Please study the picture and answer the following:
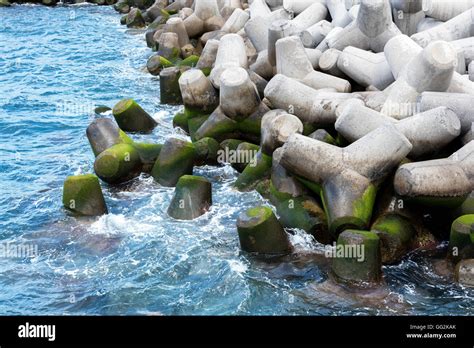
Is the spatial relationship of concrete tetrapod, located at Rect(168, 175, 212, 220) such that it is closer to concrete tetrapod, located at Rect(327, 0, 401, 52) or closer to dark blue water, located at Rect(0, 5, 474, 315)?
dark blue water, located at Rect(0, 5, 474, 315)

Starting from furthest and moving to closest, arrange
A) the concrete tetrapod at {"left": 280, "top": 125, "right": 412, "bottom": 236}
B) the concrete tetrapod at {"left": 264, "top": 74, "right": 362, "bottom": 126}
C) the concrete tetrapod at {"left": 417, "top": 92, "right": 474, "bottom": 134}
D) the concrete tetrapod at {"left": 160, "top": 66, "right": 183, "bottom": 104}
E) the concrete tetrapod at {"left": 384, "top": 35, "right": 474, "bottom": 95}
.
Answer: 1. the concrete tetrapod at {"left": 160, "top": 66, "right": 183, "bottom": 104}
2. the concrete tetrapod at {"left": 264, "top": 74, "right": 362, "bottom": 126}
3. the concrete tetrapod at {"left": 384, "top": 35, "right": 474, "bottom": 95}
4. the concrete tetrapod at {"left": 417, "top": 92, "right": 474, "bottom": 134}
5. the concrete tetrapod at {"left": 280, "top": 125, "right": 412, "bottom": 236}

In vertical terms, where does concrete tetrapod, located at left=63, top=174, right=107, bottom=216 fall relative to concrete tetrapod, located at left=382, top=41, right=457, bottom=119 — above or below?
below

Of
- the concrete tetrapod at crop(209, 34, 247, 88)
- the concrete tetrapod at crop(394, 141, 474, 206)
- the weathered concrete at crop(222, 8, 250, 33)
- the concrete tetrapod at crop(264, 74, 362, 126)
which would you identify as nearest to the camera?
A: the concrete tetrapod at crop(394, 141, 474, 206)

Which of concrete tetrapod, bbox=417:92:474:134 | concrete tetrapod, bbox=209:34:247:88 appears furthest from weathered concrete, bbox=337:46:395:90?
concrete tetrapod, bbox=209:34:247:88

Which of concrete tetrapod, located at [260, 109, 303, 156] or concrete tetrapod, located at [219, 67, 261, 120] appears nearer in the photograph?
concrete tetrapod, located at [260, 109, 303, 156]

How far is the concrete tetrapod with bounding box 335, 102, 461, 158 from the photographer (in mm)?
10344

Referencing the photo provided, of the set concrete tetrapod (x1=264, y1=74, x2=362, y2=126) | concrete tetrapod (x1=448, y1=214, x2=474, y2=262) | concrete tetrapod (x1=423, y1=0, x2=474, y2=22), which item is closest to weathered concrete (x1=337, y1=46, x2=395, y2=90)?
concrete tetrapod (x1=264, y1=74, x2=362, y2=126)

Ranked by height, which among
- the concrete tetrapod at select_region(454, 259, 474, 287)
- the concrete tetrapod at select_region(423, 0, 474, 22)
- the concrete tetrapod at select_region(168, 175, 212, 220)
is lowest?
the concrete tetrapod at select_region(168, 175, 212, 220)

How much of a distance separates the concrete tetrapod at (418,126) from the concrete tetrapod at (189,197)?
2.34m

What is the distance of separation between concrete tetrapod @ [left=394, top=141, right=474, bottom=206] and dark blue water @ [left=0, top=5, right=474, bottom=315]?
81 centimetres

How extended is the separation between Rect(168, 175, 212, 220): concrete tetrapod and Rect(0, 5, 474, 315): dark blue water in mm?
159

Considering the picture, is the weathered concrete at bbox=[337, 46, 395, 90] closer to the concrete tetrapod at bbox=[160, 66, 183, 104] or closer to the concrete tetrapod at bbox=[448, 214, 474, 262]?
the concrete tetrapod at bbox=[448, 214, 474, 262]
